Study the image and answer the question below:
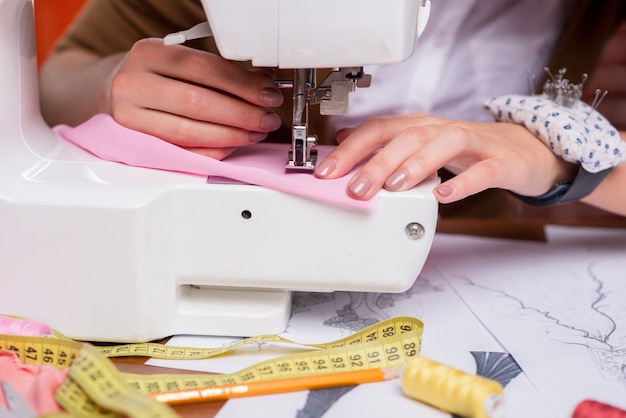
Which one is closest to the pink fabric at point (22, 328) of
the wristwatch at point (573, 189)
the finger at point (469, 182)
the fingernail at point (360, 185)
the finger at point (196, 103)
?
the finger at point (196, 103)

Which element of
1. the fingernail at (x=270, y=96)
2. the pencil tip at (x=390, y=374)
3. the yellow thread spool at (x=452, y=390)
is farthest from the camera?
the fingernail at (x=270, y=96)

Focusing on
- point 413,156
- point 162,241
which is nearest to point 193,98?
point 162,241

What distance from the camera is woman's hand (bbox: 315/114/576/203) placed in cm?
95

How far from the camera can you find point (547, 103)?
1244 mm

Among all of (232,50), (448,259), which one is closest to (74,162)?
(232,50)

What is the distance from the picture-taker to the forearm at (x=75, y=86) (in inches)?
48.6

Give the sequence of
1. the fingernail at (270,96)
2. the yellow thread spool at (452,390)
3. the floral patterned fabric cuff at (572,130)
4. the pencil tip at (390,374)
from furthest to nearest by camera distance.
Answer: the floral patterned fabric cuff at (572,130) < the fingernail at (270,96) < the pencil tip at (390,374) < the yellow thread spool at (452,390)

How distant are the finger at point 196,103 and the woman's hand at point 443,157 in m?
0.12

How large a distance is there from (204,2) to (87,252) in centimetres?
35

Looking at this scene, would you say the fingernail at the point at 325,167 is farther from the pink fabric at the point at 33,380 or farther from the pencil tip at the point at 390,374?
the pink fabric at the point at 33,380

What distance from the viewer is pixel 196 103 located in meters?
1.01

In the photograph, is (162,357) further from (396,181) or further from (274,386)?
(396,181)

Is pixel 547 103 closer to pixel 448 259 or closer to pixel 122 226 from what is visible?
pixel 448 259

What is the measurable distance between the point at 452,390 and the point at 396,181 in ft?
0.92
